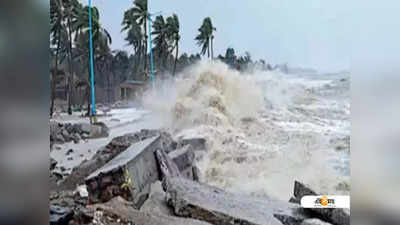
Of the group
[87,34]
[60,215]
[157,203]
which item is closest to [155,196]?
[157,203]

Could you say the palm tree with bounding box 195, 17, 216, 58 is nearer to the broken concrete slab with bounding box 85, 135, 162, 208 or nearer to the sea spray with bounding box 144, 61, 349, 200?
the sea spray with bounding box 144, 61, 349, 200

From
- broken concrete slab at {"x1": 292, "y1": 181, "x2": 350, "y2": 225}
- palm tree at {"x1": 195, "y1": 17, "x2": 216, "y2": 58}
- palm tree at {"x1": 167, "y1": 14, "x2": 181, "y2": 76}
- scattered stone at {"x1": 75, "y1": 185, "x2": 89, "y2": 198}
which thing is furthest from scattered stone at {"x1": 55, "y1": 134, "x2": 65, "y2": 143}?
broken concrete slab at {"x1": 292, "y1": 181, "x2": 350, "y2": 225}

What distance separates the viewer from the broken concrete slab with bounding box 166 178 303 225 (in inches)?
60.4

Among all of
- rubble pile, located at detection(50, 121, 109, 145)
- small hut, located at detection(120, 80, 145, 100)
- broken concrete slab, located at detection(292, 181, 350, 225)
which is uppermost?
small hut, located at detection(120, 80, 145, 100)

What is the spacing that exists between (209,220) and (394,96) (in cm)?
85

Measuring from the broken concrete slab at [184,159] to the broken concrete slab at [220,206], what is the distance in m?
0.04

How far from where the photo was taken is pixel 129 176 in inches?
62.1

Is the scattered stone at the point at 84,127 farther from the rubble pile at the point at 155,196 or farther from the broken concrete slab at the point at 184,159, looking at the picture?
the broken concrete slab at the point at 184,159

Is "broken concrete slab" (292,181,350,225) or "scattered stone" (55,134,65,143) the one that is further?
"scattered stone" (55,134,65,143)

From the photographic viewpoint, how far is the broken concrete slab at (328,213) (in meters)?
1.52

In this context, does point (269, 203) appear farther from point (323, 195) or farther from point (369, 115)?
point (369, 115)

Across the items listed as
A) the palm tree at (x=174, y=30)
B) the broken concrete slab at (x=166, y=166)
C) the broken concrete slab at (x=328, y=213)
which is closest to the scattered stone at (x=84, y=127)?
the broken concrete slab at (x=166, y=166)

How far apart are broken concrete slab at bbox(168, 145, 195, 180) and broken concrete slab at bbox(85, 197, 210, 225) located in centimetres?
20

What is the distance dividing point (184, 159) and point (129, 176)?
244 millimetres
